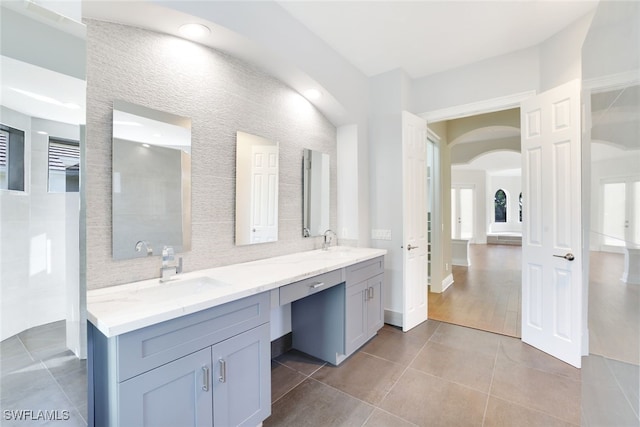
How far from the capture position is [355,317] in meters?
2.43

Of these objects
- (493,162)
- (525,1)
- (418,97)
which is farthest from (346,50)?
(493,162)

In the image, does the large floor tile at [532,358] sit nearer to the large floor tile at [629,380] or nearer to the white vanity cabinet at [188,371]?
the large floor tile at [629,380]

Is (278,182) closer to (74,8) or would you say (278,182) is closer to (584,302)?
(74,8)

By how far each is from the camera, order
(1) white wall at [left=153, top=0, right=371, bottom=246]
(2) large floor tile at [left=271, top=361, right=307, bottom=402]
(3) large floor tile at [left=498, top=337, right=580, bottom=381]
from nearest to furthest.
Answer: (1) white wall at [left=153, top=0, right=371, bottom=246], (2) large floor tile at [left=271, top=361, right=307, bottom=402], (3) large floor tile at [left=498, top=337, right=580, bottom=381]

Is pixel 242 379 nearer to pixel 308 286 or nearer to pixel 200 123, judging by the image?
pixel 308 286

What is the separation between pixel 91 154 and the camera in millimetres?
1466

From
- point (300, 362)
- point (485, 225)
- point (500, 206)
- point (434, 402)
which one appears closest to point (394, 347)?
point (434, 402)

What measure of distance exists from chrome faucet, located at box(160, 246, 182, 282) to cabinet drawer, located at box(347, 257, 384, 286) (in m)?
1.32

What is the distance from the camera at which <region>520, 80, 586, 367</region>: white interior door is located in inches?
90.5

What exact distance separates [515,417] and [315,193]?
2296 mm

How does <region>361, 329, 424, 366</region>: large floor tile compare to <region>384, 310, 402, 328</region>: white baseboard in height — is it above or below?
below

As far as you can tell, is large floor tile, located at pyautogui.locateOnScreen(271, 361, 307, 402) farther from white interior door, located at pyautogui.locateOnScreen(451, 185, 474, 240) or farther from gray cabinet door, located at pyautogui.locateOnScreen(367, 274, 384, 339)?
white interior door, located at pyautogui.locateOnScreen(451, 185, 474, 240)

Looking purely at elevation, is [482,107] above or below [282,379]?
above

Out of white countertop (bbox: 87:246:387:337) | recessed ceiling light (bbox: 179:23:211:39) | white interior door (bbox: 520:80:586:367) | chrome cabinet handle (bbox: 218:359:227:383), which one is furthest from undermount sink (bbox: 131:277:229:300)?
white interior door (bbox: 520:80:586:367)
